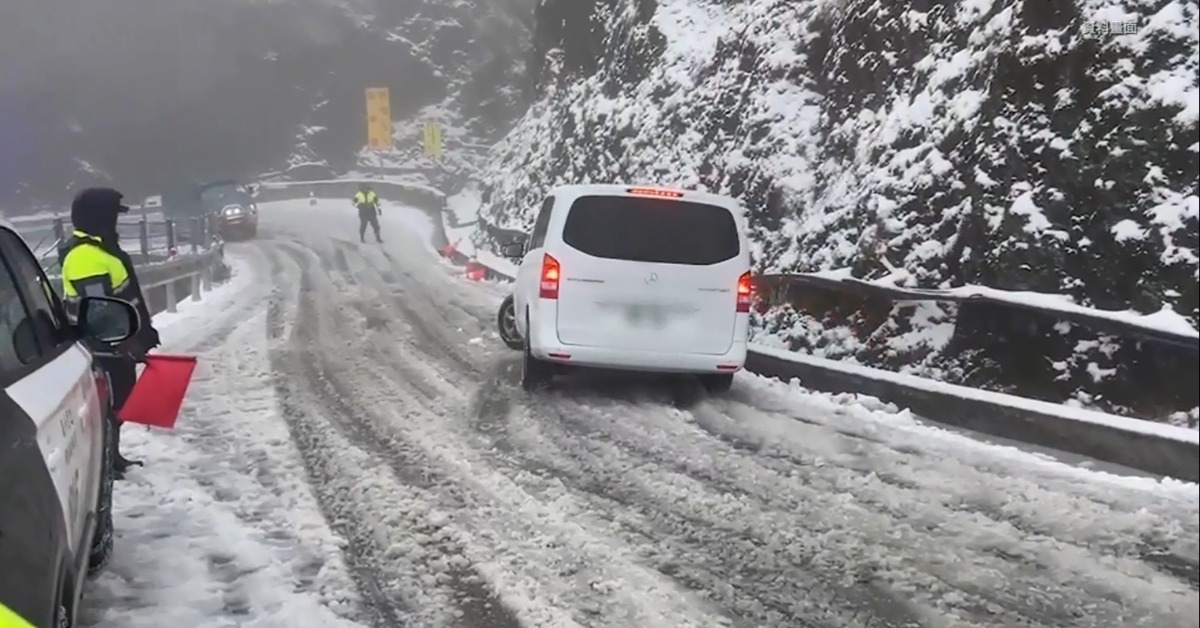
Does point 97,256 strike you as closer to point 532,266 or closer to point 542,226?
point 532,266

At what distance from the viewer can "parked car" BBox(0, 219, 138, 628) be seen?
2334mm

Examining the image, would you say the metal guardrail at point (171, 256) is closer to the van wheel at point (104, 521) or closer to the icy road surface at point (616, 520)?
the icy road surface at point (616, 520)

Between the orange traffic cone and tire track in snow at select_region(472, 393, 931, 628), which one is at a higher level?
tire track in snow at select_region(472, 393, 931, 628)

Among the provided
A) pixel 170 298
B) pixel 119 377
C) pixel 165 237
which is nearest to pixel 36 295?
pixel 119 377

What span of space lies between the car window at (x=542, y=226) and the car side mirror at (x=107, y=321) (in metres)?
5.12

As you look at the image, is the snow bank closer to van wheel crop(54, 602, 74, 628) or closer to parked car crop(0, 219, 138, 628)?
parked car crop(0, 219, 138, 628)

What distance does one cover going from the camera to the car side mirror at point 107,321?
420 cm

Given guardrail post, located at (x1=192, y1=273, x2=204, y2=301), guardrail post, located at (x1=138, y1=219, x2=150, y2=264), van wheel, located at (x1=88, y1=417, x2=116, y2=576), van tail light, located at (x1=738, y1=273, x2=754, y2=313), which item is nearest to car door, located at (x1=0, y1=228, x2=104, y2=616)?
van wheel, located at (x1=88, y1=417, x2=116, y2=576)

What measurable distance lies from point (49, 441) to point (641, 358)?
565cm

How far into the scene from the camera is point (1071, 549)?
429cm

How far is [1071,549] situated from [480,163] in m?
54.8

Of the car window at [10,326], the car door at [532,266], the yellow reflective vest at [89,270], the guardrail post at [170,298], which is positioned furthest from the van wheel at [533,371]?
the guardrail post at [170,298]

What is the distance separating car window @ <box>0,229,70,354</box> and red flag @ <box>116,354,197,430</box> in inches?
94.9

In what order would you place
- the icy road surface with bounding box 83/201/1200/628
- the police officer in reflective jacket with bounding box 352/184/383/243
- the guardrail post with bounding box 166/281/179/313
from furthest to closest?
the police officer in reflective jacket with bounding box 352/184/383/243, the guardrail post with bounding box 166/281/179/313, the icy road surface with bounding box 83/201/1200/628
